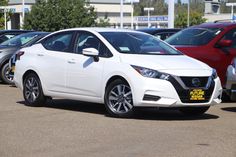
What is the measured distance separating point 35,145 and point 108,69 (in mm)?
2851

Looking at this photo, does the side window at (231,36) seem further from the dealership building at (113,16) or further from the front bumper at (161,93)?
the dealership building at (113,16)

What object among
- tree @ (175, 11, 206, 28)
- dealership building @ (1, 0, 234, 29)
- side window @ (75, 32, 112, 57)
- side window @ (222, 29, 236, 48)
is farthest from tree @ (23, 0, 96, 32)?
tree @ (175, 11, 206, 28)

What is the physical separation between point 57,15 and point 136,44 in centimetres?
3793

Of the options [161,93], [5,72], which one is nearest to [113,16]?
[5,72]

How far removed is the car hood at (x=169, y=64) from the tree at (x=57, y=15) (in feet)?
124

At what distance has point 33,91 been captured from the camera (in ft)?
39.0

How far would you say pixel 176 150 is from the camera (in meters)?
7.49

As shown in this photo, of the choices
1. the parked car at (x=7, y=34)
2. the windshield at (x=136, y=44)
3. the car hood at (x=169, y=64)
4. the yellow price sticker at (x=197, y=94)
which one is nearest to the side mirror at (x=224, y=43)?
the windshield at (x=136, y=44)

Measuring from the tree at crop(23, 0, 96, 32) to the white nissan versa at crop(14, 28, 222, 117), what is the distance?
1423 inches

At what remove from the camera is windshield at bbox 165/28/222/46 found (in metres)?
13.0

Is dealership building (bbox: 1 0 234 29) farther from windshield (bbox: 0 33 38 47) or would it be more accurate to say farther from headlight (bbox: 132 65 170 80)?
headlight (bbox: 132 65 170 80)

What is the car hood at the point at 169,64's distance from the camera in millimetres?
9797

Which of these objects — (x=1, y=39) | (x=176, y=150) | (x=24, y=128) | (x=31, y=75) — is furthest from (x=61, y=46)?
(x=1, y=39)

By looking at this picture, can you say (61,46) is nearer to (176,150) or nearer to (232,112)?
(232,112)
